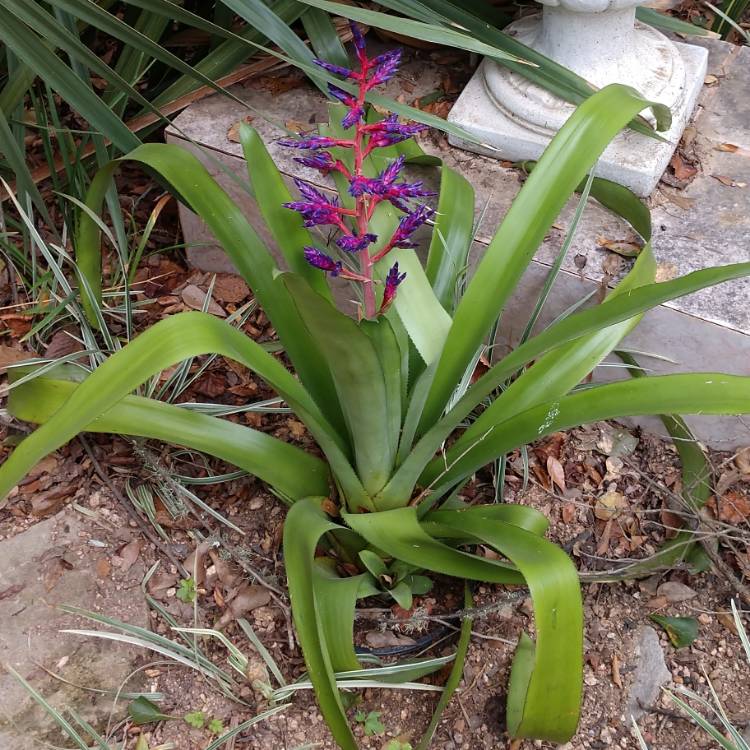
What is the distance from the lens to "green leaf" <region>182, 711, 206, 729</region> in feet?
4.68

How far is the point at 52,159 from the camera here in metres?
2.02

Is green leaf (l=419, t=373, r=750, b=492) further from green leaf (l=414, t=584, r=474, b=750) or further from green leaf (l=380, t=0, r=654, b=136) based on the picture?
green leaf (l=380, t=0, r=654, b=136)

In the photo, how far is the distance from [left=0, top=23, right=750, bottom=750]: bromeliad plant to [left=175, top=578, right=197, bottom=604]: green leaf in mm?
250

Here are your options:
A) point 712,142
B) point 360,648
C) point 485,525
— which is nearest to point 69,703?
point 360,648

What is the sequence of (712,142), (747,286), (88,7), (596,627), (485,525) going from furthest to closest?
(712,142) < (747,286) < (596,627) < (88,7) < (485,525)

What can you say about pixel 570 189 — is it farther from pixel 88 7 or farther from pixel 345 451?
pixel 88 7

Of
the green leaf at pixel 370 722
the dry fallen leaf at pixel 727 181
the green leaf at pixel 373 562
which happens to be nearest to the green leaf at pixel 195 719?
the green leaf at pixel 370 722

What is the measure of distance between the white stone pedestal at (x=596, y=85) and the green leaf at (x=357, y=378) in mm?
796

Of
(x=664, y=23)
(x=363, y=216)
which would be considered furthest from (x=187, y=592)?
(x=664, y=23)

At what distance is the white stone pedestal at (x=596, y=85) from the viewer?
1814mm

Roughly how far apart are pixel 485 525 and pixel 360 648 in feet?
1.21

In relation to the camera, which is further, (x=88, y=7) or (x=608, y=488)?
(x=608, y=488)

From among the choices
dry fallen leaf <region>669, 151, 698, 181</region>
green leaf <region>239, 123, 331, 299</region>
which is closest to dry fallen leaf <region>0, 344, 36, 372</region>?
green leaf <region>239, 123, 331, 299</region>

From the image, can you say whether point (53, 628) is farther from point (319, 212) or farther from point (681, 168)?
point (681, 168)
